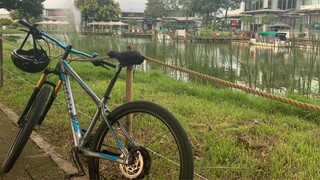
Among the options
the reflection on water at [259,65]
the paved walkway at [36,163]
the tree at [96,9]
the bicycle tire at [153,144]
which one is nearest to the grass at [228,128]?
the paved walkway at [36,163]

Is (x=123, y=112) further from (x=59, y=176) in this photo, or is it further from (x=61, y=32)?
(x=61, y=32)

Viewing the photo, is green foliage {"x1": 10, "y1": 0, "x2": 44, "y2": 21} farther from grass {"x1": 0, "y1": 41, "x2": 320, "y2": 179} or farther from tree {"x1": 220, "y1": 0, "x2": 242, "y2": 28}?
tree {"x1": 220, "y1": 0, "x2": 242, "y2": 28}

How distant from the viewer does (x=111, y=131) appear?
5.86 feet

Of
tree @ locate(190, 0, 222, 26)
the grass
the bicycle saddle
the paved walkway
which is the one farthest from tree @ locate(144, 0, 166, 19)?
the bicycle saddle

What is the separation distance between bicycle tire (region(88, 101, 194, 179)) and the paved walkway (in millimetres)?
406

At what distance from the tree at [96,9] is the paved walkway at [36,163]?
46.5m

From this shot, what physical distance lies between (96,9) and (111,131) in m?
48.6

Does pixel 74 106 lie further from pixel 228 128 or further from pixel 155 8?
pixel 155 8

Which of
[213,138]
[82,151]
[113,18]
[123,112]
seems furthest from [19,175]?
[113,18]

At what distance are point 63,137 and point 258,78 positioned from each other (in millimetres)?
4132

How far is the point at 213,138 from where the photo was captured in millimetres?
3043

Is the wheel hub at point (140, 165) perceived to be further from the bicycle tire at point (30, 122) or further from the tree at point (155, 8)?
the tree at point (155, 8)

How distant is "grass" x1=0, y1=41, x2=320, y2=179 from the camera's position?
2455 millimetres

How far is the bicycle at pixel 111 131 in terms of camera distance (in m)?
1.63
